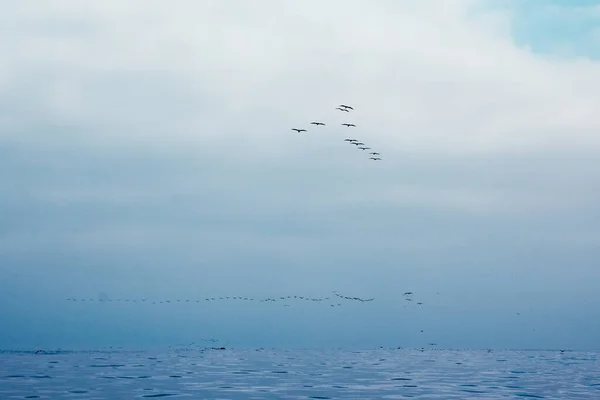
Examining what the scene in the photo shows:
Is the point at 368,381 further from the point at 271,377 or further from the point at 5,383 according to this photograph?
the point at 5,383

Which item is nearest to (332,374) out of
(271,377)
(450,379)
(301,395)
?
(271,377)

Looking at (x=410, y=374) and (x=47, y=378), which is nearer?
(x=47, y=378)

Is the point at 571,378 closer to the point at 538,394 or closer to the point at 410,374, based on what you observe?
the point at 410,374

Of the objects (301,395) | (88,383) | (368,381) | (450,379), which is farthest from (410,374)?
(88,383)

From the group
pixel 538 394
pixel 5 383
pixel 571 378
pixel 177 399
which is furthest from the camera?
pixel 571 378

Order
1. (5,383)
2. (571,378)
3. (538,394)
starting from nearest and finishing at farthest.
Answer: (538,394) < (5,383) < (571,378)

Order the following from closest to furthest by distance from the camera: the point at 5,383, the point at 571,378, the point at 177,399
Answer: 1. the point at 177,399
2. the point at 5,383
3. the point at 571,378


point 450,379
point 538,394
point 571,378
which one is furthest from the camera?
point 571,378

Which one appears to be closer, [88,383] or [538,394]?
[538,394]

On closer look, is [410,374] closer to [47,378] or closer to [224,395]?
[224,395]
